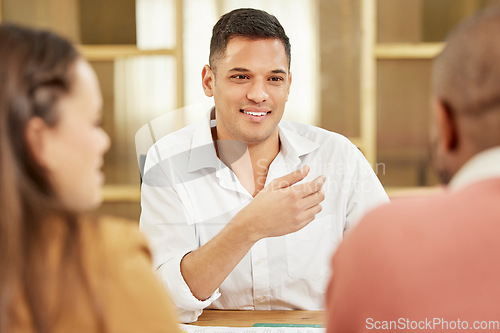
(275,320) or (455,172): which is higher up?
(455,172)

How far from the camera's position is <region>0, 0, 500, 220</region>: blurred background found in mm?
1901

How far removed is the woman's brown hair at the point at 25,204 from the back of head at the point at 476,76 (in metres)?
0.39

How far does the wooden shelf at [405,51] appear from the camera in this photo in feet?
6.27

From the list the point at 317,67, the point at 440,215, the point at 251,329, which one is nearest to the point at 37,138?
the point at 440,215

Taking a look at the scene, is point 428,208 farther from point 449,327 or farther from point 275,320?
point 275,320

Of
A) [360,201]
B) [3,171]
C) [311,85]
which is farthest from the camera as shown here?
[311,85]

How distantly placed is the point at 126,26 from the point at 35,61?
5.35 ft

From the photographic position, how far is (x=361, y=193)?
4.36ft

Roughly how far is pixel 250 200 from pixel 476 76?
0.84 meters

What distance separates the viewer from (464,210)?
49cm

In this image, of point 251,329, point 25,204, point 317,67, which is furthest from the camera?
point 317,67

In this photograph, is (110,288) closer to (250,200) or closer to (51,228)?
(51,228)

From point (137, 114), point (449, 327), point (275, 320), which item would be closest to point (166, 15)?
point (137, 114)

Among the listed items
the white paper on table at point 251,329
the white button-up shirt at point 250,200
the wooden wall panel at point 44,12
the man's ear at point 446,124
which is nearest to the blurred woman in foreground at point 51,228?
the man's ear at point 446,124
